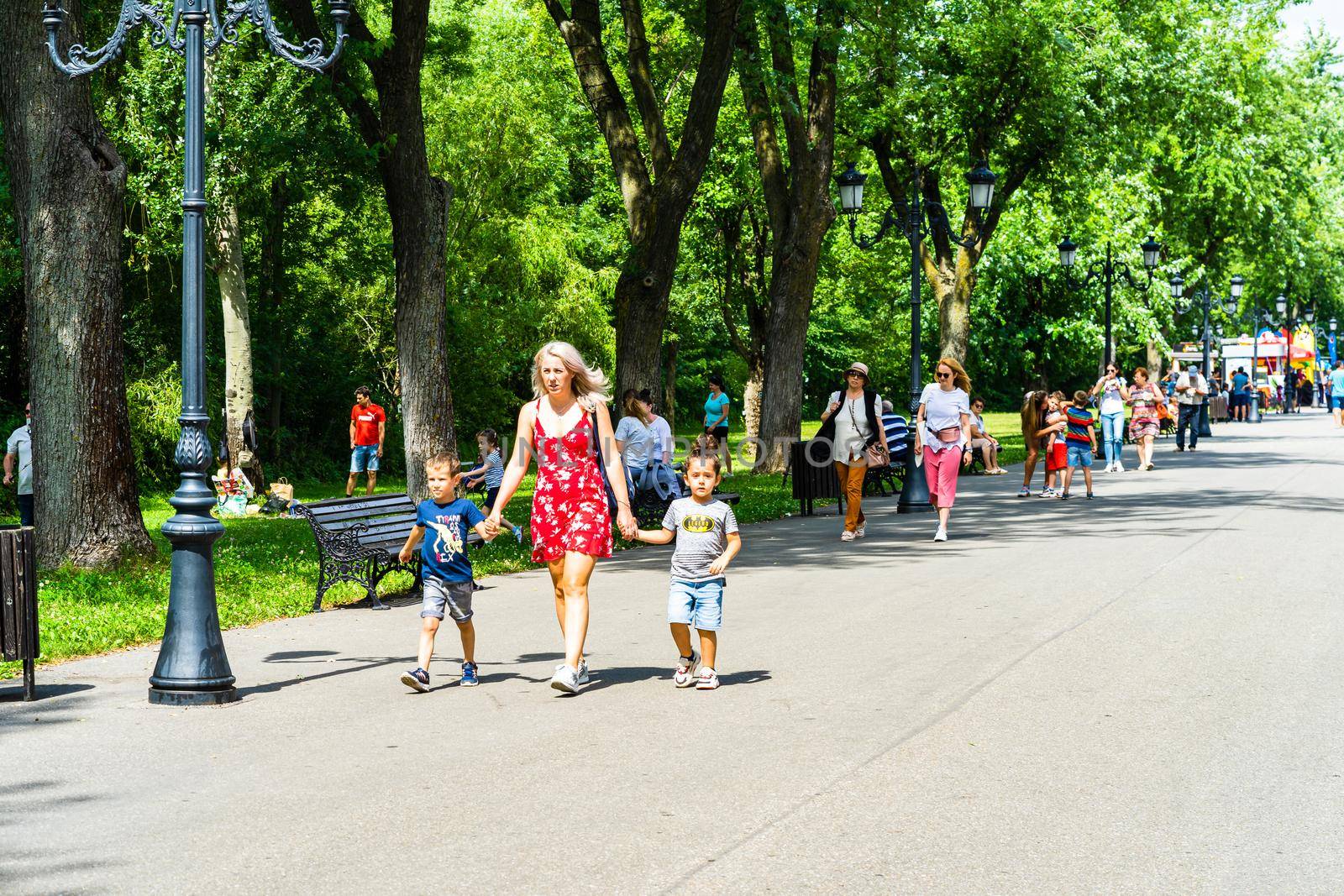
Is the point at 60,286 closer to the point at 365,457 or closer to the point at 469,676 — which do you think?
the point at 469,676

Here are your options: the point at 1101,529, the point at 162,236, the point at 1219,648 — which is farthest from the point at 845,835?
the point at 162,236

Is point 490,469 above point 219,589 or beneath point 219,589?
above

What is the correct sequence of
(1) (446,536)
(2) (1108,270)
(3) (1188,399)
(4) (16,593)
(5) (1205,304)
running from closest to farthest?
(4) (16,593) < (1) (446,536) < (3) (1188,399) < (2) (1108,270) < (5) (1205,304)

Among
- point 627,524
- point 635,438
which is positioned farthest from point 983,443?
point 627,524

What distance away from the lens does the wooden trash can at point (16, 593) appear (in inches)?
312

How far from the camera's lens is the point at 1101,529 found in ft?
56.3

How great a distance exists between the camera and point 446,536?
846 centimetres

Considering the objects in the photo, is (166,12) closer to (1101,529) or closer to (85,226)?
(85,226)

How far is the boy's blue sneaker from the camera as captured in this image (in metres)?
8.58

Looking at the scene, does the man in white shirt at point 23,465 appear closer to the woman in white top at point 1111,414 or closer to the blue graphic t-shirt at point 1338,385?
the woman in white top at point 1111,414

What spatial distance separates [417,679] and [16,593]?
2.13 m

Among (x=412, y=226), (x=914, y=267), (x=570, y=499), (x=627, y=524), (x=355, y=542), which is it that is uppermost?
(x=914, y=267)

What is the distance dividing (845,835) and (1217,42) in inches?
1809

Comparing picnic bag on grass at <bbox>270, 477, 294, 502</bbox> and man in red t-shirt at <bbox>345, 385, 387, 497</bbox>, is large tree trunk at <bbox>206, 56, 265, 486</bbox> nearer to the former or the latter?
picnic bag on grass at <bbox>270, 477, 294, 502</bbox>
